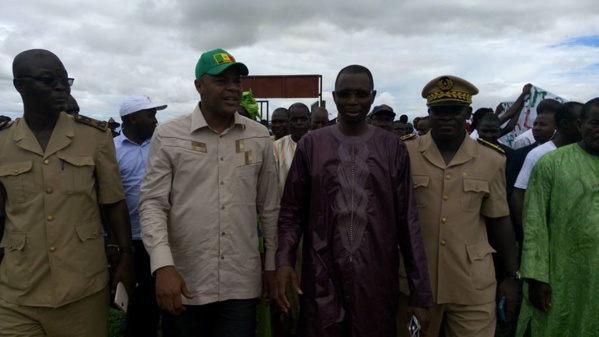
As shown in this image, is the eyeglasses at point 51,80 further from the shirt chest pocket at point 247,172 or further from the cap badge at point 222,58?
the shirt chest pocket at point 247,172

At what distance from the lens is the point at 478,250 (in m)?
2.89

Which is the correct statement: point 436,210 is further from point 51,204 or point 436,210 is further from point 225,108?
point 51,204

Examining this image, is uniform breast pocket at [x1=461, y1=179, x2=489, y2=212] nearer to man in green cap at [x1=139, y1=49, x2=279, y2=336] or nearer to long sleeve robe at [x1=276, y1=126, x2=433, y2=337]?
long sleeve robe at [x1=276, y1=126, x2=433, y2=337]

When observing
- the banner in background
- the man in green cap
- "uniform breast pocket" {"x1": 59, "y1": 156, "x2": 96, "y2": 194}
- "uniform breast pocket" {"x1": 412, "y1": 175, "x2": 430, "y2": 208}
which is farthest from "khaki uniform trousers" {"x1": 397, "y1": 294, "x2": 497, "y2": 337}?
the banner in background

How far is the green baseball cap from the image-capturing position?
2.72m

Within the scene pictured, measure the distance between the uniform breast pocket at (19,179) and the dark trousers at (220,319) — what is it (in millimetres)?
1028

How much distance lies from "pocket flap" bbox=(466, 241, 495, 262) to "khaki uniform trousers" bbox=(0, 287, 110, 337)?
212 centimetres

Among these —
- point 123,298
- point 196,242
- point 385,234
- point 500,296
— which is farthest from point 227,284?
point 500,296

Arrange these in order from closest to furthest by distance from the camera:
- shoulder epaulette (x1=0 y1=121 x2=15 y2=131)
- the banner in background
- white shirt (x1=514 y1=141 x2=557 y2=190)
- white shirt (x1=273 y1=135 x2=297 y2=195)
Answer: shoulder epaulette (x1=0 y1=121 x2=15 y2=131), white shirt (x1=514 y1=141 x2=557 y2=190), white shirt (x1=273 y1=135 x2=297 y2=195), the banner in background

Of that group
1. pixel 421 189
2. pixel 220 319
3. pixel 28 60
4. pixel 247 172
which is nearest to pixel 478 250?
pixel 421 189

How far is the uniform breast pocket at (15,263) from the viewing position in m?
2.62

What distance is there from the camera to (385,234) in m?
2.65

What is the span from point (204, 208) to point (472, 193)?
1508mm

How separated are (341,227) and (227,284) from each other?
69cm
